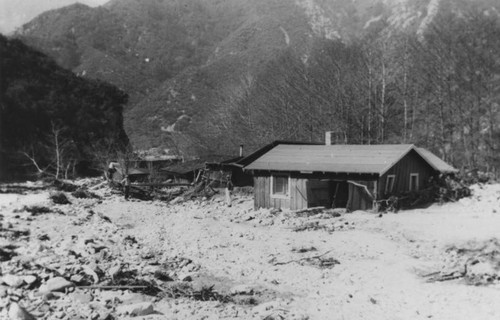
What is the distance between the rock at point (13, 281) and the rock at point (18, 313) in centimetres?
151

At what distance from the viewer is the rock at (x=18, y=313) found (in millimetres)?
8750

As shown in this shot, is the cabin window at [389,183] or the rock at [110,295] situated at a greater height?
the cabin window at [389,183]

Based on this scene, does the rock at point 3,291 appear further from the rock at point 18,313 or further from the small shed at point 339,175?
the small shed at point 339,175

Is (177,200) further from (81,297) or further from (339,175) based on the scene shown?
(81,297)

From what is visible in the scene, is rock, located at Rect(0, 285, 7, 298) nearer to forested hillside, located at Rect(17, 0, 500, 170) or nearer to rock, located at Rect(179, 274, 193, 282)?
rock, located at Rect(179, 274, 193, 282)

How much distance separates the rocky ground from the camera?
10227 millimetres

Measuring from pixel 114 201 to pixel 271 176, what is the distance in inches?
399

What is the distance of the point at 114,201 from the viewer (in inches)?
1137

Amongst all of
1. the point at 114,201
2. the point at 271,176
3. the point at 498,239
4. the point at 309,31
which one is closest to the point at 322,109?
the point at 271,176

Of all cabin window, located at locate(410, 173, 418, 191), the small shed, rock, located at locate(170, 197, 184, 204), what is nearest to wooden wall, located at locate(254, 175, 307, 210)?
the small shed

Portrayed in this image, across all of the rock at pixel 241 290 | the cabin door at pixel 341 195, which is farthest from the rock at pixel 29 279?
the cabin door at pixel 341 195

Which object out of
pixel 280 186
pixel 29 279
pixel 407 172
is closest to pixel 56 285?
pixel 29 279

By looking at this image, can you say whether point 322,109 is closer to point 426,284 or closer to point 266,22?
point 426,284

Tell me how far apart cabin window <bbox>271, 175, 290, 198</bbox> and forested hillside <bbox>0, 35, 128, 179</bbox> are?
68.7ft
